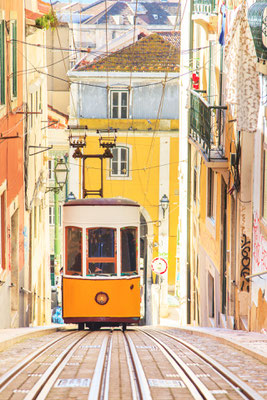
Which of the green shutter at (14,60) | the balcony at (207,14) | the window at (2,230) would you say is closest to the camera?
the window at (2,230)

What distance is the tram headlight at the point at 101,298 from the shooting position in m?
13.2

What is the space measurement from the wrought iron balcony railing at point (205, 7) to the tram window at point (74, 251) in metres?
5.76

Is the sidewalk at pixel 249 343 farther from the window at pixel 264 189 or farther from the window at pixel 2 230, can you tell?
the window at pixel 2 230

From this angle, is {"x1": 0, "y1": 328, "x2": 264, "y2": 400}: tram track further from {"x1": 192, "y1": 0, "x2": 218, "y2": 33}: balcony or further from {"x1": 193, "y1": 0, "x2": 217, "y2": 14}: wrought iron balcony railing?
{"x1": 193, "y1": 0, "x2": 217, "y2": 14}: wrought iron balcony railing

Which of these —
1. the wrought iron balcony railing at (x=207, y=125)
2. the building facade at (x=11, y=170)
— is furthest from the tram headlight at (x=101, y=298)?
the wrought iron balcony railing at (x=207, y=125)

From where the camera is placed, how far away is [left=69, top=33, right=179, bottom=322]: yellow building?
93.5 feet

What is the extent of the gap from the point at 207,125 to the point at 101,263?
10.5ft

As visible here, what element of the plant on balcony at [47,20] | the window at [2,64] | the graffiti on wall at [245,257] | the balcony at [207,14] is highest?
the balcony at [207,14]

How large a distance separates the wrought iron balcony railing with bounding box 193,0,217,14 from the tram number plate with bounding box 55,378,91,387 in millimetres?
11204

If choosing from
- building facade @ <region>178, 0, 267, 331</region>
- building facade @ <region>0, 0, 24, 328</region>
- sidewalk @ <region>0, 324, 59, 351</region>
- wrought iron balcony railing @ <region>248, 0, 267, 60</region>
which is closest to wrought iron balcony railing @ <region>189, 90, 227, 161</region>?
building facade @ <region>178, 0, 267, 331</region>

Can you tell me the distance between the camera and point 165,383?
601 cm

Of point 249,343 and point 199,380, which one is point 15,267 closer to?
point 249,343

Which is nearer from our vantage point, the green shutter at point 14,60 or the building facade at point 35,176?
the green shutter at point 14,60

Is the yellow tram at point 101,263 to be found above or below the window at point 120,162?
below
